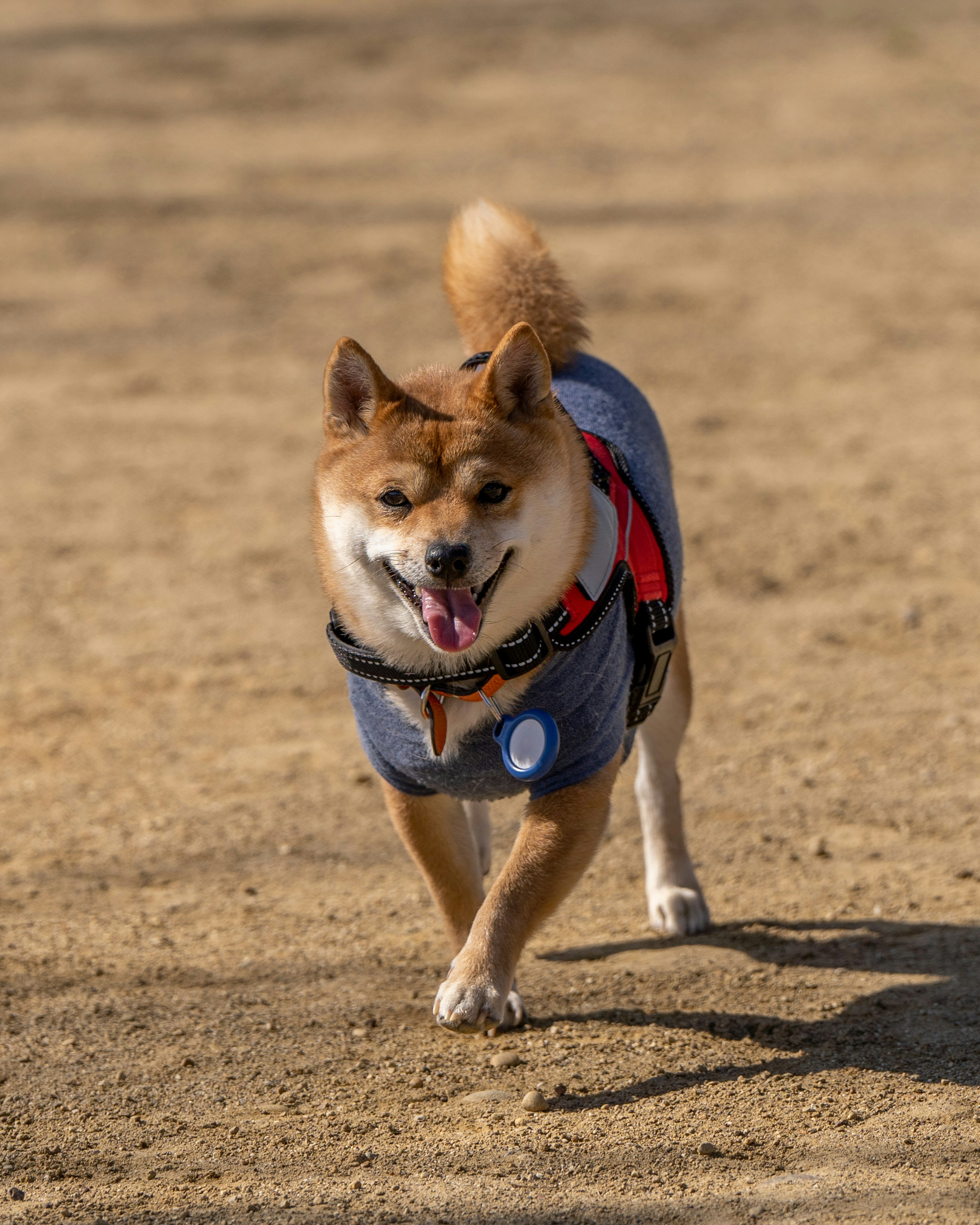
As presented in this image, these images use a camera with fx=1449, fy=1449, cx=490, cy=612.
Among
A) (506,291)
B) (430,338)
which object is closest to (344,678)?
(506,291)

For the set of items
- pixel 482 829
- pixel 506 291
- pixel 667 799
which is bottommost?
pixel 482 829

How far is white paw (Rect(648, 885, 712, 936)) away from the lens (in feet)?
12.6

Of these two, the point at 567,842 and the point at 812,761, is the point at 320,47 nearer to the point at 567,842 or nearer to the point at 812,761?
the point at 812,761

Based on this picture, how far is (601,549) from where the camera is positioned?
312 cm

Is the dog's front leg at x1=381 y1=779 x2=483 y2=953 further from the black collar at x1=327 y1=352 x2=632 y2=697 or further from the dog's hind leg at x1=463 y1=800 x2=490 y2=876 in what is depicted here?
the dog's hind leg at x1=463 y1=800 x2=490 y2=876

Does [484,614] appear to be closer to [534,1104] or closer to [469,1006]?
[469,1006]

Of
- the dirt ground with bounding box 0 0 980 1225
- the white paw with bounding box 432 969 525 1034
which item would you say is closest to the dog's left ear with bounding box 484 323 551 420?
the white paw with bounding box 432 969 525 1034

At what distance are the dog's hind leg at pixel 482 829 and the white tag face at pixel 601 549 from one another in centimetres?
101

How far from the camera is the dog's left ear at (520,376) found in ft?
9.87

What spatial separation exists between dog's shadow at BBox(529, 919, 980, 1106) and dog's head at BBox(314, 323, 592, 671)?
3.49ft

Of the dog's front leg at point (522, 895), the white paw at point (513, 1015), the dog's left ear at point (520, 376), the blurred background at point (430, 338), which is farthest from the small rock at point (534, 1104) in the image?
the blurred background at point (430, 338)

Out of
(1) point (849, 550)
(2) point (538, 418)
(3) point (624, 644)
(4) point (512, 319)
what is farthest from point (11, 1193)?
(1) point (849, 550)

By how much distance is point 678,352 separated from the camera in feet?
27.8

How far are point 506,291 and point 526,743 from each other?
4.38ft
